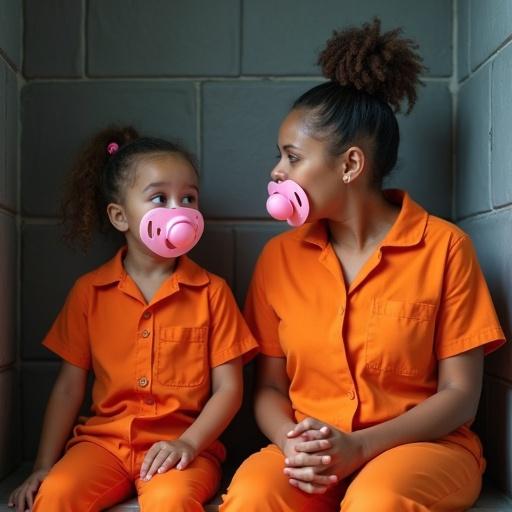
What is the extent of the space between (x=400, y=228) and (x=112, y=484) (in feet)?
2.30

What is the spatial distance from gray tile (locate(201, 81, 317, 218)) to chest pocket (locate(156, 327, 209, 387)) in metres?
0.34

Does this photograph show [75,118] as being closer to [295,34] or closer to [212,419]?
[295,34]

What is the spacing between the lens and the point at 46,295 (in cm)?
173

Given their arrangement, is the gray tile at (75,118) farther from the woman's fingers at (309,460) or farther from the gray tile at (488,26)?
the woman's fingers at (309,460)

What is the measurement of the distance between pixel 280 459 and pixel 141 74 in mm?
910

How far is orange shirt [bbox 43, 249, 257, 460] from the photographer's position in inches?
57.6

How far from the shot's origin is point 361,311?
142 cm

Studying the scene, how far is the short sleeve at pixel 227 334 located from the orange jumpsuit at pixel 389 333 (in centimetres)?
7

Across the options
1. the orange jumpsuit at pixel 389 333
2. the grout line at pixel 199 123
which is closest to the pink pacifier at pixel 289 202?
the orange jumpsuit at pixel 389 333

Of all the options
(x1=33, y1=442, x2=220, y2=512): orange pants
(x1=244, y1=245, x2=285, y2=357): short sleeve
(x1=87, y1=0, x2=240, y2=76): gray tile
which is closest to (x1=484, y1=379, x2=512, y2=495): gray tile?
(x1=244, y1=245, x2=285, y2=357): short sleeve

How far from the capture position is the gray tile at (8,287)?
158 centimetres

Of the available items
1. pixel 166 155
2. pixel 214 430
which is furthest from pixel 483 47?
pixel 214 430

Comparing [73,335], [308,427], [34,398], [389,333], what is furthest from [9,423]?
[389,333]

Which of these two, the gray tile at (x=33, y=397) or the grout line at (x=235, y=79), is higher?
the grout line at (x=235, y=79)
